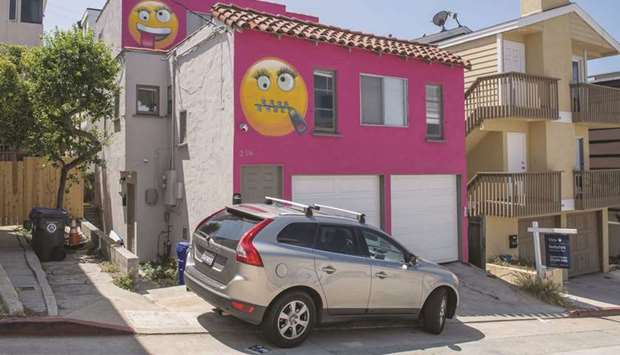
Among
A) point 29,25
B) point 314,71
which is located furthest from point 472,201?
point 29,25

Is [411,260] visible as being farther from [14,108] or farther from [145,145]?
[14,108]

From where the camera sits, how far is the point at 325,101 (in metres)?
12.0

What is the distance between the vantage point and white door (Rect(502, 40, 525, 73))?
57.8 feet

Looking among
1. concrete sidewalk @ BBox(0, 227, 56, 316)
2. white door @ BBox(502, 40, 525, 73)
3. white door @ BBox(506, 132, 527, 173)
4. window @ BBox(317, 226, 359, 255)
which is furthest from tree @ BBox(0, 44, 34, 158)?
white door @ BBox(502, 40, 525, 73)

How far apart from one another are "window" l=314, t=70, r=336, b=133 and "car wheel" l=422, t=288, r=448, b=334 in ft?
16.3

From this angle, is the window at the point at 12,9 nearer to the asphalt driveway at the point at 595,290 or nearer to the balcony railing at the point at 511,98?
the balcony railing at the point at 511,98

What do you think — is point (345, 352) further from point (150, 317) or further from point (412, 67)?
point (412, 67)

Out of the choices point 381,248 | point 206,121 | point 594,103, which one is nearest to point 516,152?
point 594,103

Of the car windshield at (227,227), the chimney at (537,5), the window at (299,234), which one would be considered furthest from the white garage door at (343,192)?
the chimney at (537,5)

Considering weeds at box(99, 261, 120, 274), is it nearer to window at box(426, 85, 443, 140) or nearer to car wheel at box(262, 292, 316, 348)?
car wheel at box(262, 292, 316, 348)

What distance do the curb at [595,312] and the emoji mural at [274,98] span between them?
7.51 m

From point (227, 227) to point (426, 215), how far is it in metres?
7.79

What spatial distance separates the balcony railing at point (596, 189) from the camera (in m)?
18.8

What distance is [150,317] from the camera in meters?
7.39
